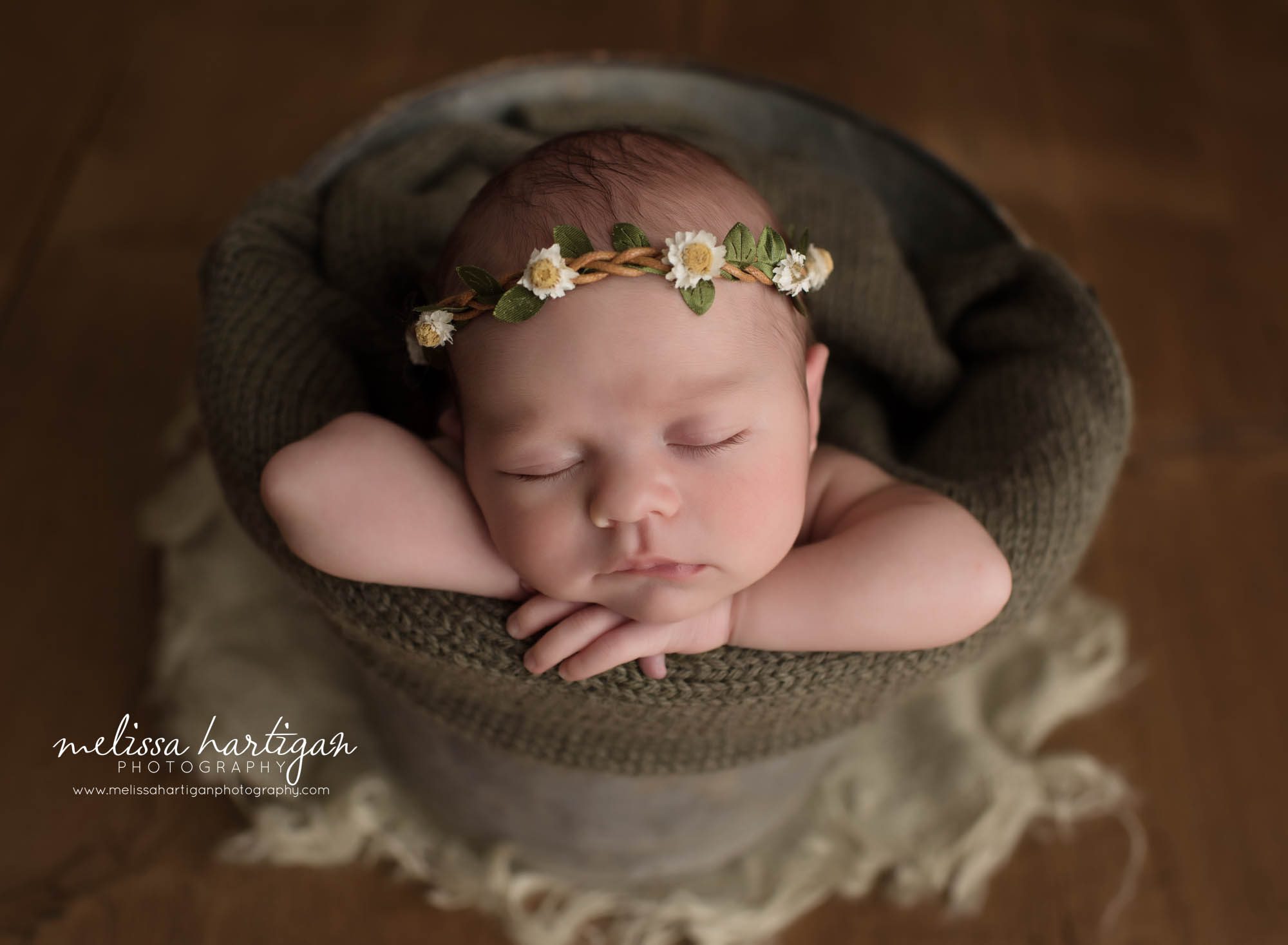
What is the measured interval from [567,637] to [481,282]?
224mm

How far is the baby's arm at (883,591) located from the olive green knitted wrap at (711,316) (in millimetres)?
17

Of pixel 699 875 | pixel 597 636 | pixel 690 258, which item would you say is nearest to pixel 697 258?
pixel 690 258

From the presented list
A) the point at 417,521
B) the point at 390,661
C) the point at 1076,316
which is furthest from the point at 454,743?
the point at 1076,316

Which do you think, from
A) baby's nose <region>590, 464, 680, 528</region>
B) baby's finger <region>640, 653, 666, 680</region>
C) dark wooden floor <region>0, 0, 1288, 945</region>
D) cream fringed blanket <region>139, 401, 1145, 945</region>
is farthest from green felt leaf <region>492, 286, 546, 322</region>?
dark wooden floor <region>0, 0, 1288, 945</region>

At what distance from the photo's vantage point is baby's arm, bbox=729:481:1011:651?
70cm

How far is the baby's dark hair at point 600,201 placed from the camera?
0.68 metres

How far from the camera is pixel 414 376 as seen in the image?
815 mm

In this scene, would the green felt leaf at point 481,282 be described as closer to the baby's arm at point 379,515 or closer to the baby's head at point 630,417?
the baby's head at point 630,417

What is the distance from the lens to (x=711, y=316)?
0.66m

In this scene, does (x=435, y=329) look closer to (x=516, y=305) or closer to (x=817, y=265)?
(x=516, y=305)

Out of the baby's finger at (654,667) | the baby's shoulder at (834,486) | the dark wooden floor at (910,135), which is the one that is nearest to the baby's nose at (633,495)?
the baby's finger at (654,667)

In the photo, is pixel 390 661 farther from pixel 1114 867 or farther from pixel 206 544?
pixel 1114 867

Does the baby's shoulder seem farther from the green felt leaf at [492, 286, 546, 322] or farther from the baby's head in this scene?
the green felt leaf at [492, 286, 546, 322]

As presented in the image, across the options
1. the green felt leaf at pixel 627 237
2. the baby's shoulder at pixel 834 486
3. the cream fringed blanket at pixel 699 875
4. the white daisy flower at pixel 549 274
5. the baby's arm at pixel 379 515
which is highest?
the green felt leaf at pixel 627 237
